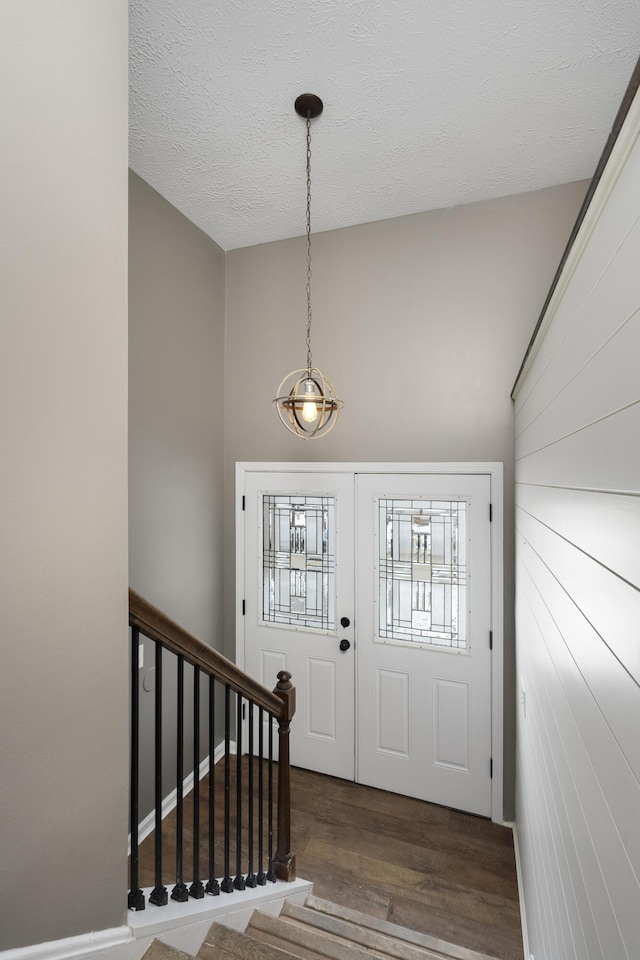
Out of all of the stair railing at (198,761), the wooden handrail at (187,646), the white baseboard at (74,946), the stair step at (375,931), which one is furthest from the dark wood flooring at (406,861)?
the white baseboard at (74,946)

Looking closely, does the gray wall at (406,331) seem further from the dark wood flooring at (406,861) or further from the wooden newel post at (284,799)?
the wooden newel post at (284,799)

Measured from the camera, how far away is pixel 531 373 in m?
1.90

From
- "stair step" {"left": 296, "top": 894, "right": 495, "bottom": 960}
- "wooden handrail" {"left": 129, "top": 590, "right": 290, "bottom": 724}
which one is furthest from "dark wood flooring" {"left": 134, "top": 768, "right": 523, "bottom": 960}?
"wooden handrail" {"left": 129, "top": 590, "right": 290, "bottom": 724}

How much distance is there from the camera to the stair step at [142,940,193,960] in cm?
117

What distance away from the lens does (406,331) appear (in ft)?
10.0

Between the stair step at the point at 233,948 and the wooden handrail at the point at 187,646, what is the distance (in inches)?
25.3

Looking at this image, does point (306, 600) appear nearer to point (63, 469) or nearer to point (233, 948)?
point (233, 948)

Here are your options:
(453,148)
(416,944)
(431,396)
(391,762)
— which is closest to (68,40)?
(453,148)

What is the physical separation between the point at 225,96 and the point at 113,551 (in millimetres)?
2072

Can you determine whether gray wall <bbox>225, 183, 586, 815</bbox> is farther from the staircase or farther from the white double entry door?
the staircase

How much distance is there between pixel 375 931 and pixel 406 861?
566mm

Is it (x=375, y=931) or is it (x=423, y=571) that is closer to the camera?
(x=375, y=931)

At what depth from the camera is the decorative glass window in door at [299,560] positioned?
3.26 meters

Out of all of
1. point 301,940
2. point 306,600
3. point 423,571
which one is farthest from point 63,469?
point 306,600
